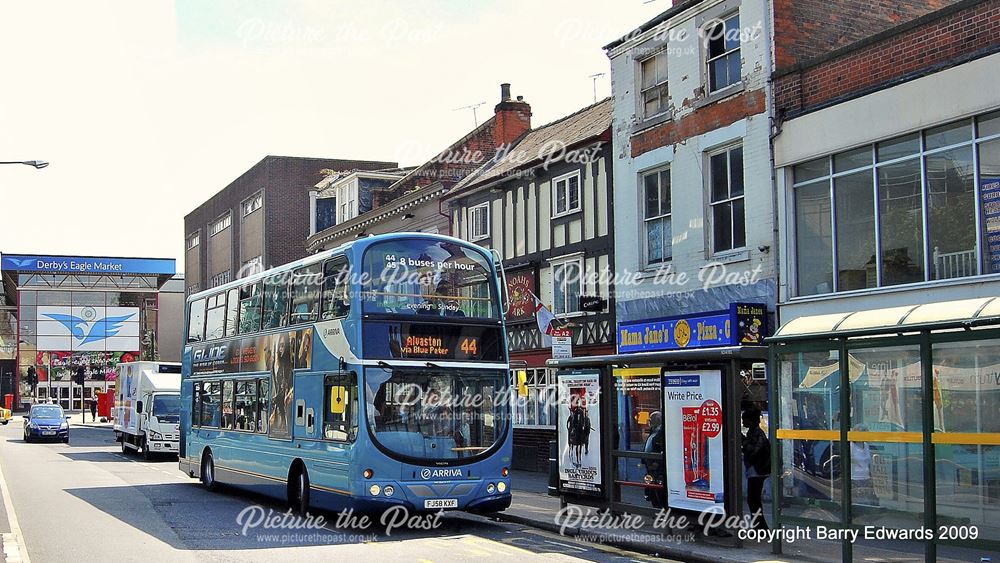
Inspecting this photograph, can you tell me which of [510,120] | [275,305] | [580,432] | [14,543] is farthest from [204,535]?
[510,120]

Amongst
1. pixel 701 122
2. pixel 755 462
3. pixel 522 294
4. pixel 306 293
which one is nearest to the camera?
pixel 755 462

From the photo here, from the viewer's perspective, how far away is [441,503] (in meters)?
15.4

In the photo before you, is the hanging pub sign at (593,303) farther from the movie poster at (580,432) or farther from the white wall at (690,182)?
the movie poster at (580,432)

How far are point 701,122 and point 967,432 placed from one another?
11867mm

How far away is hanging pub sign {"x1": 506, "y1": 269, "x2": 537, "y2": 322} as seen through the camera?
27359mm

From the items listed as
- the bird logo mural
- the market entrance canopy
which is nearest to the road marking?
the market entrance canopy

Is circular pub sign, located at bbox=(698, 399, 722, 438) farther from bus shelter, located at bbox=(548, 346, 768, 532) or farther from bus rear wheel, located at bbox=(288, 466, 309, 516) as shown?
bus rear wheel, located at bbox=(288, 466, 309, 516)

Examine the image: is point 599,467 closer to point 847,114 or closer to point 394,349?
point 394,349

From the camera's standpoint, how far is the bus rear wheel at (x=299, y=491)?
665 inches

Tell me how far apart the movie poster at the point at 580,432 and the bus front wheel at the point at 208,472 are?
30.4ft

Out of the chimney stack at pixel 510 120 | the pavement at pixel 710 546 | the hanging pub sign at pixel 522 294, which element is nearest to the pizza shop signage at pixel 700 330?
the pavement at pixel 710 546

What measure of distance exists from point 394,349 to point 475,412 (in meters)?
1.61

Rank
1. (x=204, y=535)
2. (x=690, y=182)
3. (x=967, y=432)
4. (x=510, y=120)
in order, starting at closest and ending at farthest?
(x=967, y=432) < (x=204, y=535) < (x=690, y=182) < (x=510, y=120)

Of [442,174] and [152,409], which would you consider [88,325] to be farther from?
[442,174]
